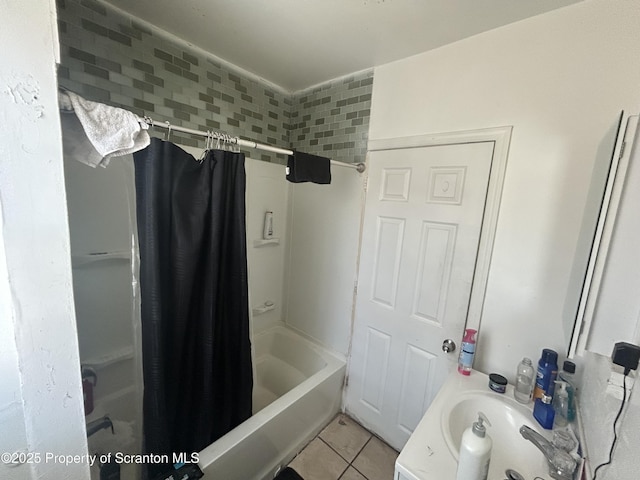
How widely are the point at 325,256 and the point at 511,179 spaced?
123cm

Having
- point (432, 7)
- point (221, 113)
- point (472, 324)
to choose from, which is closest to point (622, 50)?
point (432, 7)

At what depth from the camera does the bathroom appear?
54cm

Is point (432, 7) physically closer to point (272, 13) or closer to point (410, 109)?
point (410, 109)

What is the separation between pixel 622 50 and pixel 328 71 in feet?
4.51

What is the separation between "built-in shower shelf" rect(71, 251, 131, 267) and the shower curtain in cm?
25

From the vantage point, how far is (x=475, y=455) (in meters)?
0.66

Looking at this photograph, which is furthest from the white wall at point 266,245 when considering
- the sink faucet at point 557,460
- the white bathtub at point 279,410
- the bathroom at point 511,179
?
the sink faucet at point 557,460

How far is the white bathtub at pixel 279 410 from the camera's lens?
1200 millimetres

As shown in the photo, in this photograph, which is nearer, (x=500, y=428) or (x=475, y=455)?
(x=475, y=455)

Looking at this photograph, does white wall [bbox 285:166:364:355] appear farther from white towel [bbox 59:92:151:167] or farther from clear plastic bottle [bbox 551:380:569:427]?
white towel [bbox 59:92:151:167]

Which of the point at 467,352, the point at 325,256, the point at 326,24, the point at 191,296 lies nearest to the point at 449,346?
the point at 467,352

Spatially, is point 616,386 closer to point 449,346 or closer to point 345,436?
point 449,346

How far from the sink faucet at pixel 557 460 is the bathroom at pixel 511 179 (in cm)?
12

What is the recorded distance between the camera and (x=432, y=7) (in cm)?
109
